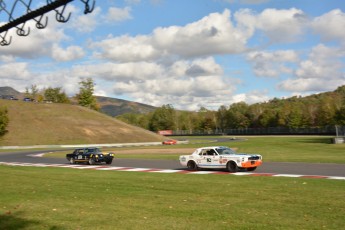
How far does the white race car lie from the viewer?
2003cm

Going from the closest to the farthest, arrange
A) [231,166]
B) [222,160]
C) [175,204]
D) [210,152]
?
[175,204] < [231,166] < [222,160] < [210,152]

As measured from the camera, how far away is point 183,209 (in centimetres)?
978

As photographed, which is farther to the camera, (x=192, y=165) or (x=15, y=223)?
(x=192, y=165)

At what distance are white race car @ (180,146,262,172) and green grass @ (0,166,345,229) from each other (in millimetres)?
4372

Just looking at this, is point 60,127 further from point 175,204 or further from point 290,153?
point 175,204

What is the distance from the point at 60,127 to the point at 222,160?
76648mm

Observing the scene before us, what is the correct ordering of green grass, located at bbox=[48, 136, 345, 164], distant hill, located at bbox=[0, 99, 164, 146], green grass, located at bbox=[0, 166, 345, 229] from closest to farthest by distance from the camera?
green grass, located at bbox=[0, 166, 345, 229] → green grass, located at bbox=[48, 136, 345, 164] → distant hill, located at bbox=[0, 99, 164, 146]

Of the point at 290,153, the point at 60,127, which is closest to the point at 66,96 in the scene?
the point at 60,127

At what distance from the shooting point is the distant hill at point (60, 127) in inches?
3248

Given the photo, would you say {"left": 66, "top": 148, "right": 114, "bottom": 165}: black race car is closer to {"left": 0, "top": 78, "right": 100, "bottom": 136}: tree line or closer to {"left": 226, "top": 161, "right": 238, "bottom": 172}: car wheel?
{"left": 226, "top": 161, "right": 238, "bottom": 172}: car wheel

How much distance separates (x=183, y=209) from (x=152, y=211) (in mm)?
779

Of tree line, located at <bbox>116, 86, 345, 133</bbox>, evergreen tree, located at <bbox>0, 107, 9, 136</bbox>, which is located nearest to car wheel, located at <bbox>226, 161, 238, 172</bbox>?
evergreen tree, located at <bbox>0, 107, 9, 136</bbox>

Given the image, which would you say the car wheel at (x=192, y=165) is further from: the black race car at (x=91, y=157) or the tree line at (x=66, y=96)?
the tree line at (x=66, y=96)

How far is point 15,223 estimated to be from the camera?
826 cm
